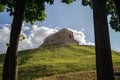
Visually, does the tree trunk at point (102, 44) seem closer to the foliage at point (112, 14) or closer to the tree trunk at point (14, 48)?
the tree trunk at point (14, 48)

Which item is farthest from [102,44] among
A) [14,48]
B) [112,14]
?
[112,14]

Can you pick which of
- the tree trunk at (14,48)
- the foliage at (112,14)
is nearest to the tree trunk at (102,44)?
the tree trunk at (14,48)

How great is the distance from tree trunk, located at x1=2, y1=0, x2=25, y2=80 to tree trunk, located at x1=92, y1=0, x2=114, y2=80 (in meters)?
7.16

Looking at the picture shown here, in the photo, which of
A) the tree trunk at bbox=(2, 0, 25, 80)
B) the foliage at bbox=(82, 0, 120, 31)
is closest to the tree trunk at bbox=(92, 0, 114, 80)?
the tree trunk at bbox=(2, 0, 25, 80)

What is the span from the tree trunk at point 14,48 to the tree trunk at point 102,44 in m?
7.16

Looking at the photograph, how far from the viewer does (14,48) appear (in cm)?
→ 2350

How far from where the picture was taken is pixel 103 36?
730 inches

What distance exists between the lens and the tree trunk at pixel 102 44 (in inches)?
700

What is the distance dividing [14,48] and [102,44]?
7.97 meters

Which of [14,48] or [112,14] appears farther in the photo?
[112,14]

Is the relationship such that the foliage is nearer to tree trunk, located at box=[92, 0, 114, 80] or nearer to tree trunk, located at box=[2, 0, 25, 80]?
tree trunk, located at box=[2, 0, 25, 80]

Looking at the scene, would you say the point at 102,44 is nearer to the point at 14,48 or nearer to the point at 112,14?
the point at 14,48

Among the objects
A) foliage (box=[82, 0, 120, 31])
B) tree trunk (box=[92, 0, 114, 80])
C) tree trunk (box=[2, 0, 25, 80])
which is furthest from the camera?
foliage (box=[82, 0, 120, 31])

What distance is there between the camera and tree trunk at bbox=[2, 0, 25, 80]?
75.9 feet
